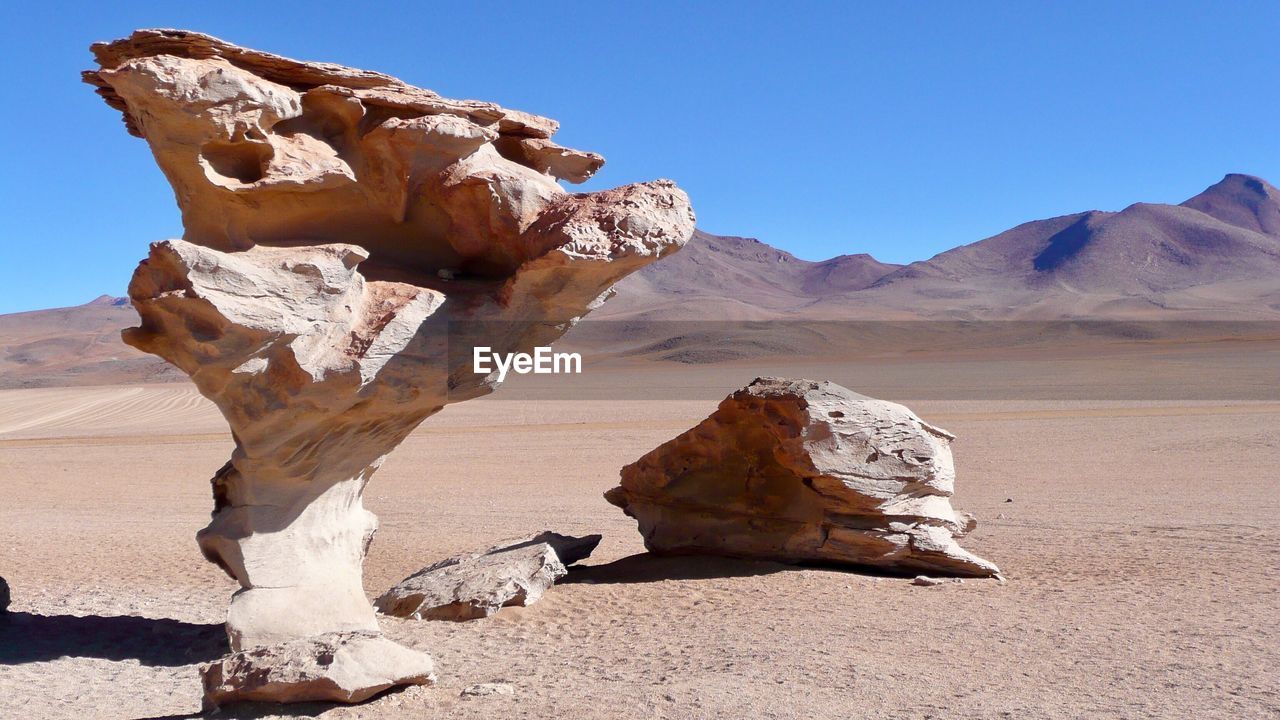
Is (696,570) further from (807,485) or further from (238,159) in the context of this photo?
(238,159)

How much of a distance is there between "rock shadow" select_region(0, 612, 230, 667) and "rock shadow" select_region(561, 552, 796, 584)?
114 inches

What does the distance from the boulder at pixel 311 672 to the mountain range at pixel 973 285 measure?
229 ft

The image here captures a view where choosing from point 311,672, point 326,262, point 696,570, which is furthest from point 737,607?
point 326,262

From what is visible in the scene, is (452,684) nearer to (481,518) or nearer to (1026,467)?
(481,518)

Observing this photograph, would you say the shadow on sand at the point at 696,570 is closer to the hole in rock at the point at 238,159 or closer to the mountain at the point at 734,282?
the hole in rock at the point at 238,159

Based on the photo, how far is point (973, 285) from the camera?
5059 inches

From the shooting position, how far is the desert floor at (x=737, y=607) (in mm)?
5652

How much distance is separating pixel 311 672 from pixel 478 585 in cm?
265

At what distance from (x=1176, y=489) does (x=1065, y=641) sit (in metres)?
9.65

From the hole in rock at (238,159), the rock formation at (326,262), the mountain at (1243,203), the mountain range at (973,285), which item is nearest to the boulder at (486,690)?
the rock formation at (326,262)

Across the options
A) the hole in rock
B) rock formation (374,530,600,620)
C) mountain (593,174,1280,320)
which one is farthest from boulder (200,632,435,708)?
mountain (593,174,1280,320)

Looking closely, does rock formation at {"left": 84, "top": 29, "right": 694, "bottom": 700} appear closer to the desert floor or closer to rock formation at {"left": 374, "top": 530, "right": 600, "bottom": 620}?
rock formation at {"left": 374, "top": 530, "right": 600, "bottom": 620}

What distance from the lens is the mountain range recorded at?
96312 millimetres

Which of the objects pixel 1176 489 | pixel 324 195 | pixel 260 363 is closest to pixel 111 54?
pixel 324 195
